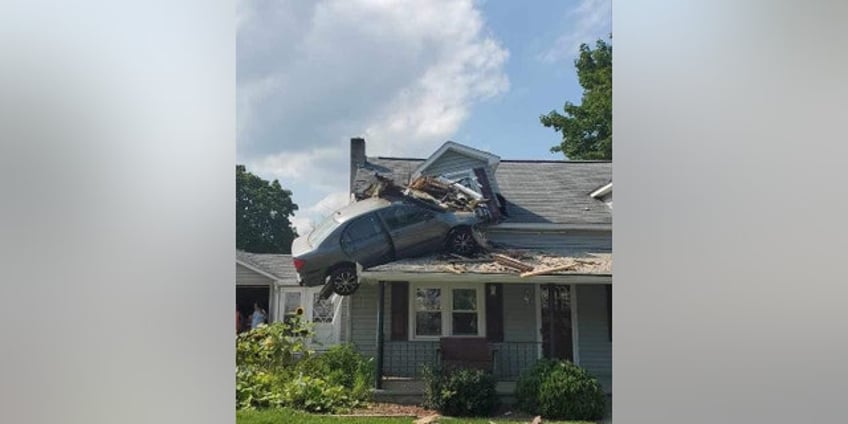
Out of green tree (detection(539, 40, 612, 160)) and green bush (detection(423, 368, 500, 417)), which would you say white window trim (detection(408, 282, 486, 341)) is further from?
green tree (detection(539, 40, 612, 160))

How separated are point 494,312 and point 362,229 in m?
1.08

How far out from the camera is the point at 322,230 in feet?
13.8

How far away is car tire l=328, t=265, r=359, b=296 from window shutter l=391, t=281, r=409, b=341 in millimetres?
321

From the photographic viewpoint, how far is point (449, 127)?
4.26m

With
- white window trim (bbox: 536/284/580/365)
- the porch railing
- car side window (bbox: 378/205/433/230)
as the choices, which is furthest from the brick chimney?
white window trim (bbox: 536/284/580/365)

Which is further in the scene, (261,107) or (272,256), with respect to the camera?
(272,256)

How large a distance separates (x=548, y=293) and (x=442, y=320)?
762 millimetres

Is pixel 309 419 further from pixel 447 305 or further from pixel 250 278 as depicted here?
pixel 447 305
